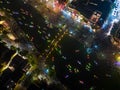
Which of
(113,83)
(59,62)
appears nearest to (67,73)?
(59,62)

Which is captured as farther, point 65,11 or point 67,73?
point 65,11

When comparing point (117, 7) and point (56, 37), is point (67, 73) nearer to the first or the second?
point (56, 37)

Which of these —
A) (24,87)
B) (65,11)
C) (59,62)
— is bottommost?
(65,11)


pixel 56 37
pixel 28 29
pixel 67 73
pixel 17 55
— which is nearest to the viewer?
pixel 17 55

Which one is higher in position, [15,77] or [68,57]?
[15,77]

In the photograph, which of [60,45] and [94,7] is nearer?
[60,45]

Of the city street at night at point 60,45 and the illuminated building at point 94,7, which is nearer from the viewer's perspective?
the city street at night at point 60,45

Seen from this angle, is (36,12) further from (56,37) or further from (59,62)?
(59,62)

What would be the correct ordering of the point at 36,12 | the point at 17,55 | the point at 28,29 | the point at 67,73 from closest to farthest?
the point at 17,55 → the point at 67,73 → the point at 28,29 → the point at 36,12

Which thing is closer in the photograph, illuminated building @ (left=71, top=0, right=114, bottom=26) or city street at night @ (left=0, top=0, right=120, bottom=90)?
city street at night @ (left=0, top=0, right=120, bottom=90)

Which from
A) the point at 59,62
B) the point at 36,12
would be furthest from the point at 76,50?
the point at 36,12
